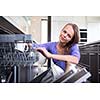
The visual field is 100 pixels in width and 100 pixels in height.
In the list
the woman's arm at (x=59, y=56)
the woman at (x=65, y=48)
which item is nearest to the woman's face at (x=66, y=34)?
the woman at (x=65, y=48)

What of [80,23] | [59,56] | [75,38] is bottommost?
[59,56]

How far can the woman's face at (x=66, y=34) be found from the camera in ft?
6.34

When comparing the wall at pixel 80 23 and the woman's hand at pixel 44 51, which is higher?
the wall at pixel 80 23

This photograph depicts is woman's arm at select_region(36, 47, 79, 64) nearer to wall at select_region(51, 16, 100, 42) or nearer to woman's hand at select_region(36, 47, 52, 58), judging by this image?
woman's hand at select_region(36, 47, 52, 58)

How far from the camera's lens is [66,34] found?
6.36ft

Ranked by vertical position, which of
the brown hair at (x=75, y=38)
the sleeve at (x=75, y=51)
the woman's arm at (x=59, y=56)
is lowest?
the woman's arm at (x=59, y=56)

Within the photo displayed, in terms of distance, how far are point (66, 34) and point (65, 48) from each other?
114mm

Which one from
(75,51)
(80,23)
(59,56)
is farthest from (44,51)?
(80,23)

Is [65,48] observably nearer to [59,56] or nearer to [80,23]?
[59,56]

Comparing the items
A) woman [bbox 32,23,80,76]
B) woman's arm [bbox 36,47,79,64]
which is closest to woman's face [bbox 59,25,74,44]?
woman [bbox 32,23,80,76]

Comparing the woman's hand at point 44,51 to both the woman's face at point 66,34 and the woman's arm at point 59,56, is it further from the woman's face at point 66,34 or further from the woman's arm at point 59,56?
the woman's face at point 66,34

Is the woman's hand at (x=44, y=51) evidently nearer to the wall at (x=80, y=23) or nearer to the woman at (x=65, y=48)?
the woman at (x=65, y=48)
